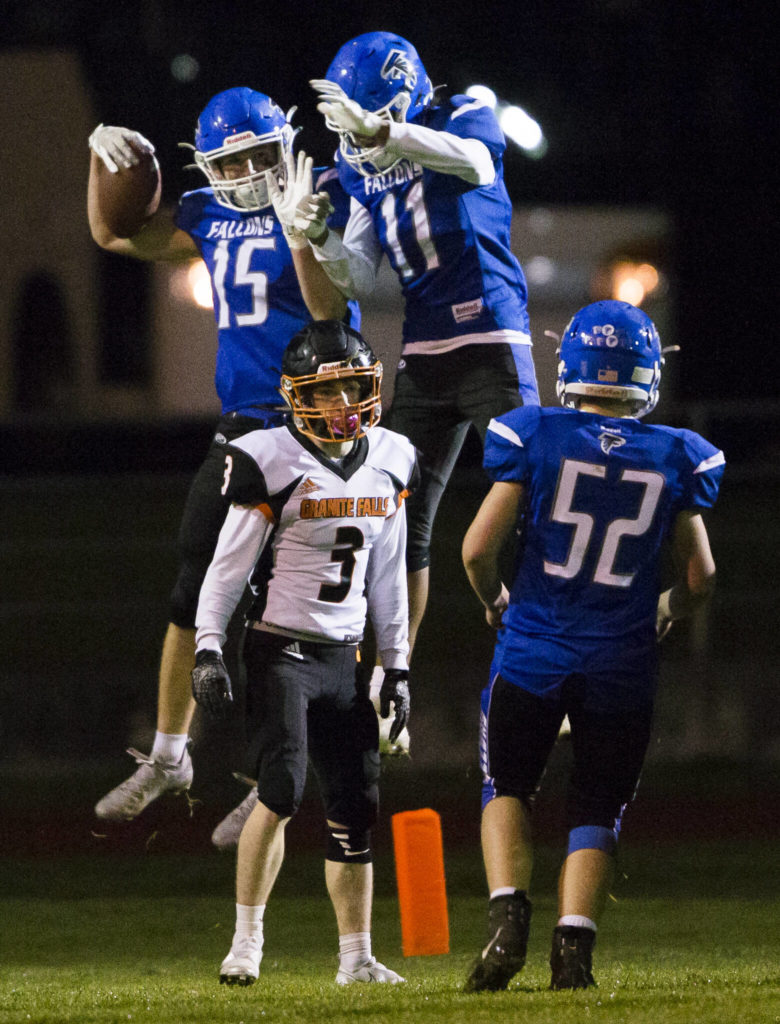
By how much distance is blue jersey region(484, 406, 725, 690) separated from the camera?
3.51m

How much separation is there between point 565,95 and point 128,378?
6239 millimetres

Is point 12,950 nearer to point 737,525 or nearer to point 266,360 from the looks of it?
point 266,360

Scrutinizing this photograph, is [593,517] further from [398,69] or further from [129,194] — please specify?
[129,194]

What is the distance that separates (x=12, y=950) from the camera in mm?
4438

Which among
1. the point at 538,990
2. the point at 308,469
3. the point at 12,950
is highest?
the point at 308,469

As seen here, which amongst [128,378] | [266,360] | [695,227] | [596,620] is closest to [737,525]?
[695,227]

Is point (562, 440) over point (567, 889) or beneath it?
over

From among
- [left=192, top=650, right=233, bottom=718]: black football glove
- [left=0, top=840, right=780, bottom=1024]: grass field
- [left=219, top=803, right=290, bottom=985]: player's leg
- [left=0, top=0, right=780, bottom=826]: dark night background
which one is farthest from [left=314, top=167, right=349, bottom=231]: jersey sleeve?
[left=0, top=0, right=780, bottom=826]: dark night background

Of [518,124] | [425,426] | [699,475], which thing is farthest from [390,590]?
[518,124]

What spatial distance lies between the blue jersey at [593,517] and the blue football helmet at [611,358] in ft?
0.34

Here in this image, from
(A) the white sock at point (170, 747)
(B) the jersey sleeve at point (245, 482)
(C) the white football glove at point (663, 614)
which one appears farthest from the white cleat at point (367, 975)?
(A) the white sock at point (170, 747)

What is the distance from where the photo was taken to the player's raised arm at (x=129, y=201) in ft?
16.5

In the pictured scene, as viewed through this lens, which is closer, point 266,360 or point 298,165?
point 298,165

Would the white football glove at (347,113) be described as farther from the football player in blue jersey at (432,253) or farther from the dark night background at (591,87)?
the dark night background at (591,87)
